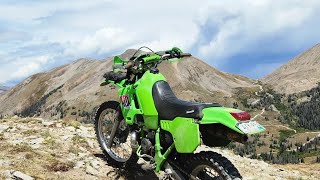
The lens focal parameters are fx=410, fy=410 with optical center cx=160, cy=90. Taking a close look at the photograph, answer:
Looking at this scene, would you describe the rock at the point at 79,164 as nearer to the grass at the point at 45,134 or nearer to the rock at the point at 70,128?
the grass at the point at 45,134

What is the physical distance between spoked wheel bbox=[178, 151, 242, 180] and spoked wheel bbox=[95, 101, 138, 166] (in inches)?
122

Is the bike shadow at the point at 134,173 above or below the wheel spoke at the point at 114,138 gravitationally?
below

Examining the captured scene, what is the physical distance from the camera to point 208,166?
351 inches

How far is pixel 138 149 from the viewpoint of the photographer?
432 inches

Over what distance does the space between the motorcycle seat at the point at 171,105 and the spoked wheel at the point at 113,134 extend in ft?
8.07

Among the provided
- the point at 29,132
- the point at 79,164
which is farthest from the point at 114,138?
the point at 29,132

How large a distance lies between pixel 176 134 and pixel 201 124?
0.68m

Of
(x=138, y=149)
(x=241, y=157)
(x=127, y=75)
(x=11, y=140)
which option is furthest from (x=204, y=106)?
(x=241, y=157)

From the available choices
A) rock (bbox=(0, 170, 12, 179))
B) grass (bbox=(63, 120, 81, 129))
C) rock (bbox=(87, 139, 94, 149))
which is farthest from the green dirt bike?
grass (bbox=(63, 120, 81, 129))

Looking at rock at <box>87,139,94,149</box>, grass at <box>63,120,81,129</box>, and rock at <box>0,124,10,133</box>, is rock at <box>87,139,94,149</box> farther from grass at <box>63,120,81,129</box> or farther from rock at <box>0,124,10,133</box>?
rock at <box>0,124,10,133</box>

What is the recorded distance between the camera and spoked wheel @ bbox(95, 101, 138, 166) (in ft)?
41.7

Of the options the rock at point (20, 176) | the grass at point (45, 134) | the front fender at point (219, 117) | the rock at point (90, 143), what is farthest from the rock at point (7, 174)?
the front fender at point (219, 117)

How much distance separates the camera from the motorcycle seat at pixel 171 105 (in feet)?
30.1

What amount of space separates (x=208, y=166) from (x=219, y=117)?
113 cm
